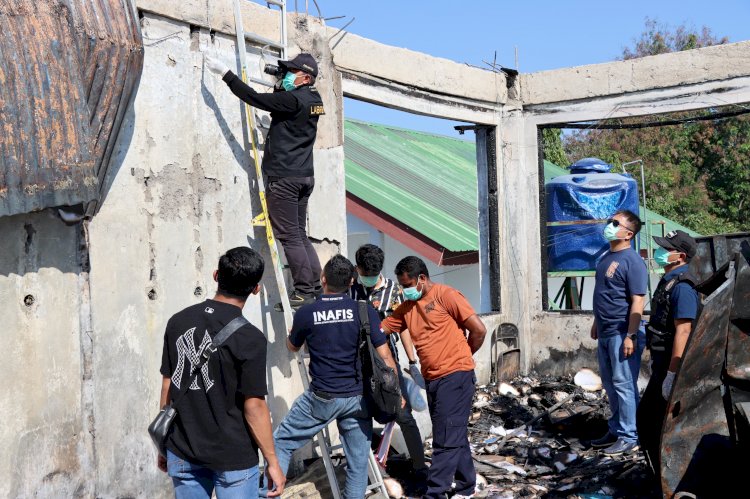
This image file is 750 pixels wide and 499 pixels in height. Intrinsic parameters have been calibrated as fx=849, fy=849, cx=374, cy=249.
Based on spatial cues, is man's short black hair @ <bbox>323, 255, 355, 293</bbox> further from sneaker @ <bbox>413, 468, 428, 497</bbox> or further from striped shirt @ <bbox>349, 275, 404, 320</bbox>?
sneaker @ <bbox>413, 468, 428, 497</bbox>

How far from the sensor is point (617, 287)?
721 cm

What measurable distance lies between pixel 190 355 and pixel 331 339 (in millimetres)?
1705

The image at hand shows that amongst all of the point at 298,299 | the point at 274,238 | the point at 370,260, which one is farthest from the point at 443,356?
the point at 274,238

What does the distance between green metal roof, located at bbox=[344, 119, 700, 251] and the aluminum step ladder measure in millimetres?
6594

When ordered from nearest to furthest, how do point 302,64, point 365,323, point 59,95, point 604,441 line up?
point 59,95
point 365,323
point 302,64
point 604,441

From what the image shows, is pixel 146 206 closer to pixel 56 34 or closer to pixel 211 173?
pixel 211 173

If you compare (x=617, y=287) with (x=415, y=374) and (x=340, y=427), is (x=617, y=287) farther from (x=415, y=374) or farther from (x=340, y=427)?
(x=340, y=427)

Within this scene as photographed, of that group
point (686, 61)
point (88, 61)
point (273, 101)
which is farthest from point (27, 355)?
point (686, 61)

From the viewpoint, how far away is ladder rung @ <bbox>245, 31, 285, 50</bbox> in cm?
678

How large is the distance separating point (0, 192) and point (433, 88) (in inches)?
220

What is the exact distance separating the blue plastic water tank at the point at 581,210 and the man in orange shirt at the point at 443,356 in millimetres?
4549

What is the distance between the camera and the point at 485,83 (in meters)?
10.2

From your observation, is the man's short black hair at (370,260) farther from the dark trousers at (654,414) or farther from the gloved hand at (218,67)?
the dark trousers at (654,414)

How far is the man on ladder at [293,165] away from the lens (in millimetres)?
6477
